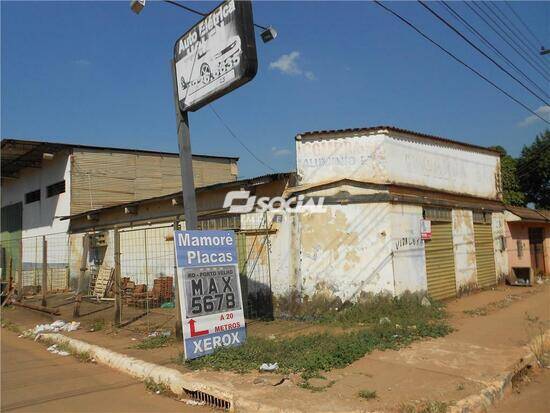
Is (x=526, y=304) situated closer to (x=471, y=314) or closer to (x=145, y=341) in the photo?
(x=471, y=314)

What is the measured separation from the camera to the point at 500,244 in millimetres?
15891

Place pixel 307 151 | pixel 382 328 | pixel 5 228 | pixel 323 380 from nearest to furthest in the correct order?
1. pixel 323 380
2. pixel 382 328
3. pixel 307 151
4. pixel 5 228

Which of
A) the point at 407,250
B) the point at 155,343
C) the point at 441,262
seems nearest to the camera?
the point at 155,343

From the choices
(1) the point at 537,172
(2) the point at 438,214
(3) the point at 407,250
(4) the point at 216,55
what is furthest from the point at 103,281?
(1) the point at 537,172

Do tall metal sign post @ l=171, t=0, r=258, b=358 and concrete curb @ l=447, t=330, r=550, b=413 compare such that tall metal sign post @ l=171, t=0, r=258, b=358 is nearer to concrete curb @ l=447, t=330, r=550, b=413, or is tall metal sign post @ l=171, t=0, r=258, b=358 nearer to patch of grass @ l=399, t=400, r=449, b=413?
patch of grass @ l=399, t=400, r=449, b=413

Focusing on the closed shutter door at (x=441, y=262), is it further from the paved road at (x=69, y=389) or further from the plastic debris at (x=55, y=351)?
the plastic debris at (x=55, y=351)

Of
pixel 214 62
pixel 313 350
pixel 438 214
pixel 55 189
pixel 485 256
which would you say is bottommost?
pixel 313 350

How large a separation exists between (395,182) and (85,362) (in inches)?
299

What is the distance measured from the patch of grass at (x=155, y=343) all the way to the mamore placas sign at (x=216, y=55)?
4.19m

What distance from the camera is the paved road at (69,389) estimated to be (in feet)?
17.5

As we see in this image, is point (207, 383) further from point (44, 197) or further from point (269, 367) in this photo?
point (44, 197)

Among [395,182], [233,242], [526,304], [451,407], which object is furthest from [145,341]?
[526,304]

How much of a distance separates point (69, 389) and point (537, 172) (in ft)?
103

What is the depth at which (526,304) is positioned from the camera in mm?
11609
